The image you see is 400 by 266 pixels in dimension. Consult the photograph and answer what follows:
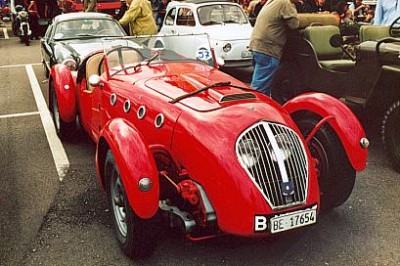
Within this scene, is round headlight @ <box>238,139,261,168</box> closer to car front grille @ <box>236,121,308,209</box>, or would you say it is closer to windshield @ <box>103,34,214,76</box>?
car front grille @ <box>236,121,308,209</box>

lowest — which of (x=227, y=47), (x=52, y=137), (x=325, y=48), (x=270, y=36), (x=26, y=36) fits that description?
(x=26, y=36)

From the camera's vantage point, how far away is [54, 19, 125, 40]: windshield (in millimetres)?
8789

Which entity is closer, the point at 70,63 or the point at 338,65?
the point at 338,65

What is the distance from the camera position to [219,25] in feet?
33.6

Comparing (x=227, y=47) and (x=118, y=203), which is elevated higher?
(x=118, y=203)

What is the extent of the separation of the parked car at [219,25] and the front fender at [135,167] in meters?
6.32

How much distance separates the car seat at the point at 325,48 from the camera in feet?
20.7

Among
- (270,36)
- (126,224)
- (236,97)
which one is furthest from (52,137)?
(236,97)

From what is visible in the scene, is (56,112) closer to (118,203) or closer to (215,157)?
(118,203)

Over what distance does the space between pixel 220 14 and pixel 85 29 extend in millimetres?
3061

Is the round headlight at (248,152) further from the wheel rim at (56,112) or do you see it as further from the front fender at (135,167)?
the wheel rim at (56,112)

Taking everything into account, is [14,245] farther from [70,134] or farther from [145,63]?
[70,134]

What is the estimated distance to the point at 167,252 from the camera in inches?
137

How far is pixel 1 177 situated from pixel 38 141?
4.07 feet
